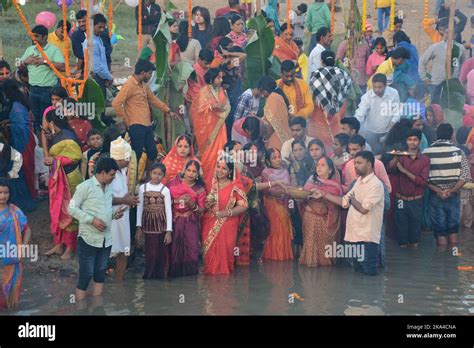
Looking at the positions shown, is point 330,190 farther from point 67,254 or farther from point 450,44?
point 450,44

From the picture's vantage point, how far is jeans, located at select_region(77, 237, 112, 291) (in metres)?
10.7

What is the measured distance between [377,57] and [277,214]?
14.8 feet

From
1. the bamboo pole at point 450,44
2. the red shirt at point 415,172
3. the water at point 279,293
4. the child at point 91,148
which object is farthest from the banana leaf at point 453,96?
the child at point 91,148

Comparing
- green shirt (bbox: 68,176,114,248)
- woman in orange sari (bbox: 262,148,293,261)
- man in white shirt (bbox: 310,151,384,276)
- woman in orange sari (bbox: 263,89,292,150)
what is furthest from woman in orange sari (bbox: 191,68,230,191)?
green shirt (bbox: 68,176,114,248)

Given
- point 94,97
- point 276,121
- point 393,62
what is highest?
point 393,62

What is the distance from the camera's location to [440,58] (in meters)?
16.2

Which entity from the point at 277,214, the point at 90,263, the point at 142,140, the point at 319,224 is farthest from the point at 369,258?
the point at 90,263

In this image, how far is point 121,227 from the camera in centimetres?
1155

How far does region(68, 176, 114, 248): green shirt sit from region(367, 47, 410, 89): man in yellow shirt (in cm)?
545

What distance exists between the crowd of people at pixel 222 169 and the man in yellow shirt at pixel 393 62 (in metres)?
0.37

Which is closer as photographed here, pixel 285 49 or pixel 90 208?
pixel 90 208

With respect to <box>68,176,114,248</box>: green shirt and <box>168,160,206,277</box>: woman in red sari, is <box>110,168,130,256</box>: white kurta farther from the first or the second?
<box>68,176,114,248</box>: green shirt

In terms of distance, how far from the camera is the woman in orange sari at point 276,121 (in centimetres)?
1312
